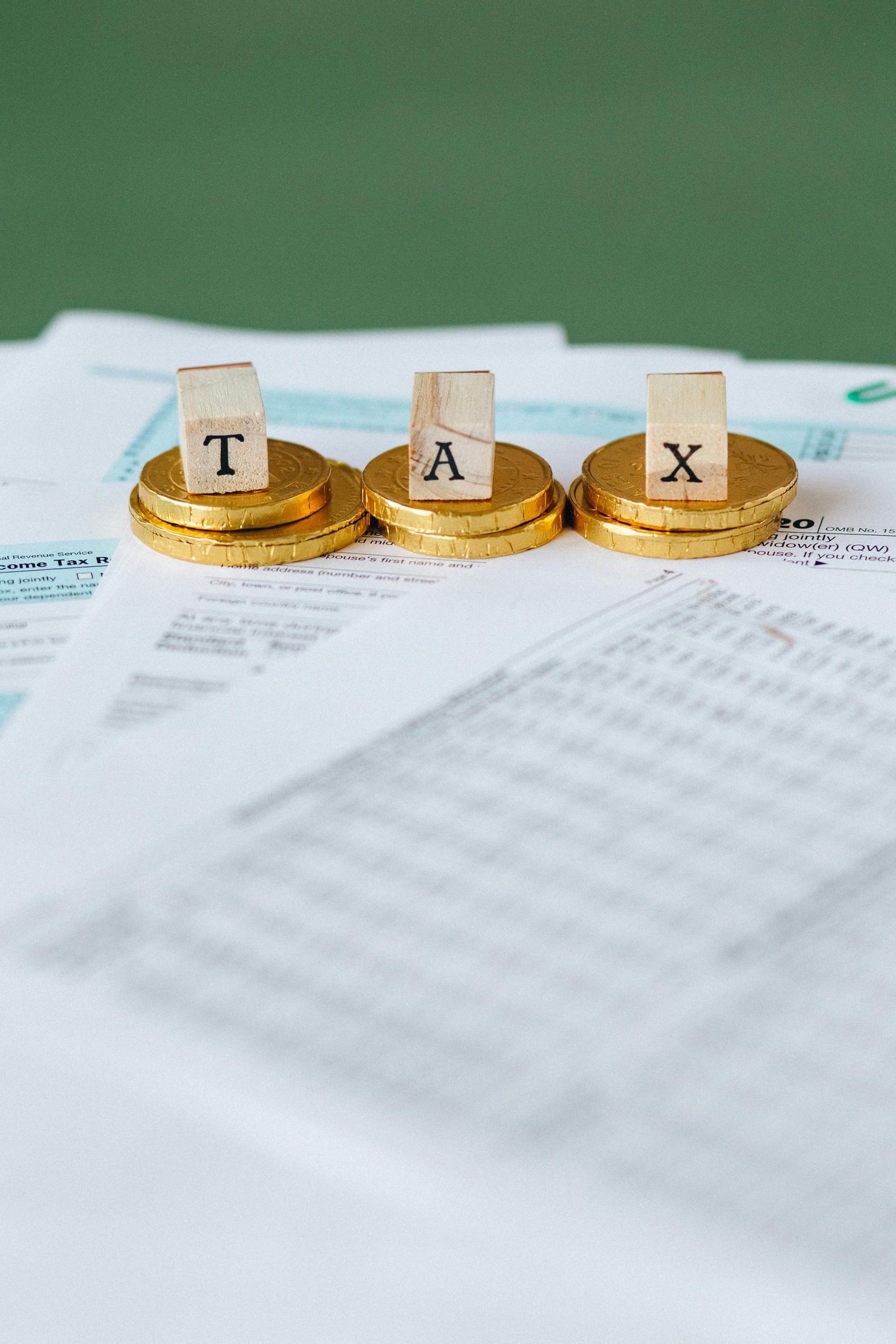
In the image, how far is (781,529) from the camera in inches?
36.8

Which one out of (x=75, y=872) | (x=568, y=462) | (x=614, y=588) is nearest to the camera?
(x=75, y=872)

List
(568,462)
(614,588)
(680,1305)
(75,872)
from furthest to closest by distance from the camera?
(568,462) → (614,588) → (75,872) → (680,1305)

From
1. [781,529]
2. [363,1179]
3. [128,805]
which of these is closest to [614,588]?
[781,529]

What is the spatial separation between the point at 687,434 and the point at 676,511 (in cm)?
5

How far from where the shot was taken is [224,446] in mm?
875

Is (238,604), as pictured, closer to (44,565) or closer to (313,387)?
(44,565)

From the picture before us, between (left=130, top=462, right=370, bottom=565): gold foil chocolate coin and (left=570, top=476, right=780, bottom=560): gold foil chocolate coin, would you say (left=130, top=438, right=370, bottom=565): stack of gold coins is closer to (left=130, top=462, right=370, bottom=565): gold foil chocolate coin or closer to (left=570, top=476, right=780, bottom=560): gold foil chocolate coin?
(left=130, top=462, right=370, bottom=565): gold foil chocolate coin

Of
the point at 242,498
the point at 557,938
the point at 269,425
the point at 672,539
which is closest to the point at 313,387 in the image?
the point at 269,425

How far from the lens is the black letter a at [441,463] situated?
2.87ft

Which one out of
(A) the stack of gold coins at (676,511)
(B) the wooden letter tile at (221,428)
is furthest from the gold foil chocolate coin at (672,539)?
(B) the wooden letter tile at (221,428)

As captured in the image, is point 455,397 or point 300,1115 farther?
point 455,397

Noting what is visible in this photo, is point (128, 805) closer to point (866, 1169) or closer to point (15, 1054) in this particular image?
point (15, 1054)

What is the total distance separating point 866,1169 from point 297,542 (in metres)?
0.51

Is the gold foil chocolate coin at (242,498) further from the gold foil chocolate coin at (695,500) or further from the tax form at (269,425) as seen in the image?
the gold foil chocolate coin at (695,500)
